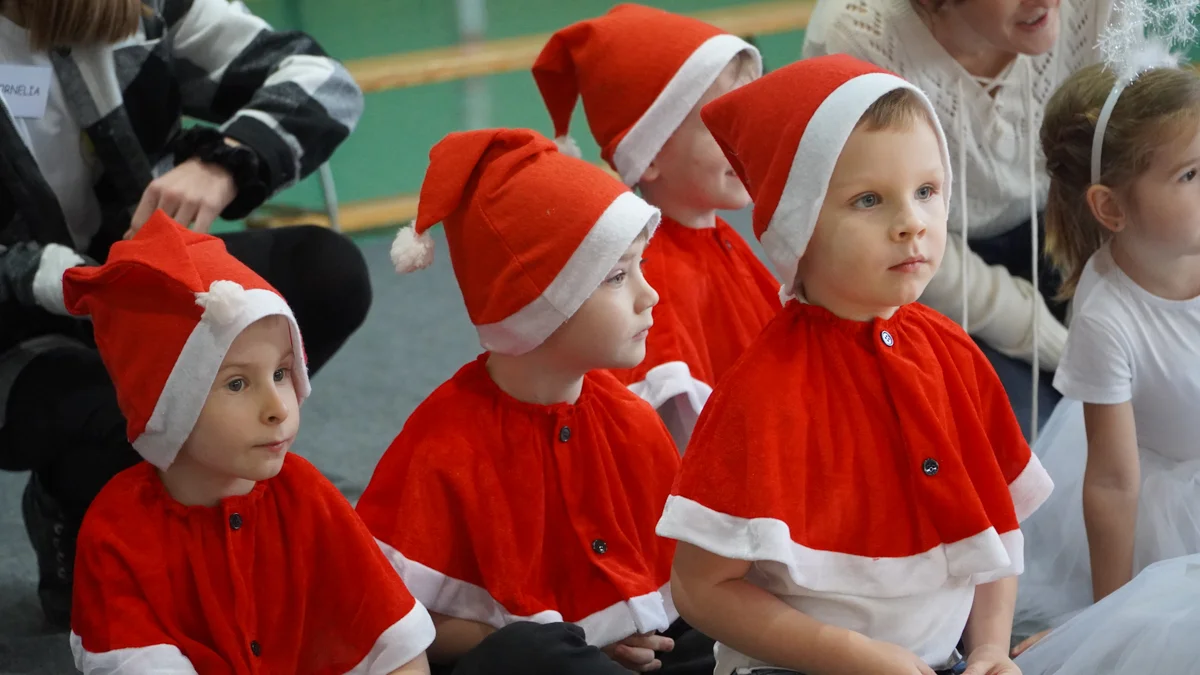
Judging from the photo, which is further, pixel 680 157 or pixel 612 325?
pixel 680 157

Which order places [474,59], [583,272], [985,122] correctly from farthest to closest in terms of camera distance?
[474,59]
[985,122]
[583,272]

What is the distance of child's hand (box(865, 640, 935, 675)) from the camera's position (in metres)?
1.13

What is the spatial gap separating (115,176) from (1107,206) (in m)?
1.21

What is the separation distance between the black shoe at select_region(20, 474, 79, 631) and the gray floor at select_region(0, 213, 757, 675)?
35mm

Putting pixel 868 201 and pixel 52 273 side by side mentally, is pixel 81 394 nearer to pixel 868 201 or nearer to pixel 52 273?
pixel 52 273

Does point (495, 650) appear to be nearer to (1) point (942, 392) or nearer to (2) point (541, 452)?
(2) point (541, 452)

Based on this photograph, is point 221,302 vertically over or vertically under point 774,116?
under

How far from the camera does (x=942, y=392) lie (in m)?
1.19

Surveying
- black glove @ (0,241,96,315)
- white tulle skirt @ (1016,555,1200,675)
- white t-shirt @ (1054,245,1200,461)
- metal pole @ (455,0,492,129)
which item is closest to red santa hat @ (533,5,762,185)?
white t-shirt @ (1054,245,1200,461)

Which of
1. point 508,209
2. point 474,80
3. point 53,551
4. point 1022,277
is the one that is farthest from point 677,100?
point 474,80

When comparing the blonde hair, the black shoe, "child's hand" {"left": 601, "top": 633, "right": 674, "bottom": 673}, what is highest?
the blonde hair

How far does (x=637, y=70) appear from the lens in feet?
5.73

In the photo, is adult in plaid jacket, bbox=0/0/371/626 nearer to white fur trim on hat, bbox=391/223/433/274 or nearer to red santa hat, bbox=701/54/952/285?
white fur trim on hat, bbox=391/223/433/274

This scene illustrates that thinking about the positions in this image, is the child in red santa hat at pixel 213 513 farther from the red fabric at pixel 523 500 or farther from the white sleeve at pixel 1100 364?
the white sleeve at pixel 1100 364
